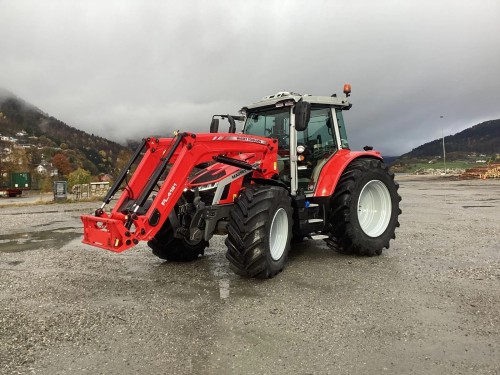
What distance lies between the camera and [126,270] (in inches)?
243

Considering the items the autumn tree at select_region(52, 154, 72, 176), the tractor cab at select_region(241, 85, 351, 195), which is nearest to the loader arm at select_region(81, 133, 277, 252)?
the tractor cab at select_region(241, 85, 351, 195)

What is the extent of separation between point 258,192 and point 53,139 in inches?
6392

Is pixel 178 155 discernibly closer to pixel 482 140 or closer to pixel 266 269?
pixel 266 269

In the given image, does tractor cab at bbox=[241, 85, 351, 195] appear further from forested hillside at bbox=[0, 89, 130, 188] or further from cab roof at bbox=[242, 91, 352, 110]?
forested hillside at bbox=[0, 89, 130, 188]

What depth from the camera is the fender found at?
21.0 feet

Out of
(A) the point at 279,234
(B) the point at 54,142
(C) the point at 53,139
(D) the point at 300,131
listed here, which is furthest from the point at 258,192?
(C) the point at 53,139

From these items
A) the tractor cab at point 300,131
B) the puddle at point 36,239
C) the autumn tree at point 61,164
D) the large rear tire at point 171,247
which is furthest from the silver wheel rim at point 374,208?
the autumn tree at point 61,164

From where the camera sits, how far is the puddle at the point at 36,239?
8.56m

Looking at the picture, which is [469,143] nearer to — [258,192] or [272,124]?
[272,124]

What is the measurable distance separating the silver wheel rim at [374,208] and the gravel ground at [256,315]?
0.51 meters

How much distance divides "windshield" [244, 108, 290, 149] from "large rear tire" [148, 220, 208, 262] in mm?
2105

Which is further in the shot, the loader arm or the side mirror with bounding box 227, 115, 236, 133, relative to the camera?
the side mirror with bounding box 227, 115, 236, 133

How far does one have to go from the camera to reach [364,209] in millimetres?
7301

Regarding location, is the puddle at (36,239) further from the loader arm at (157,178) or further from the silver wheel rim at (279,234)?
the silver wheel rim at (279,234)
